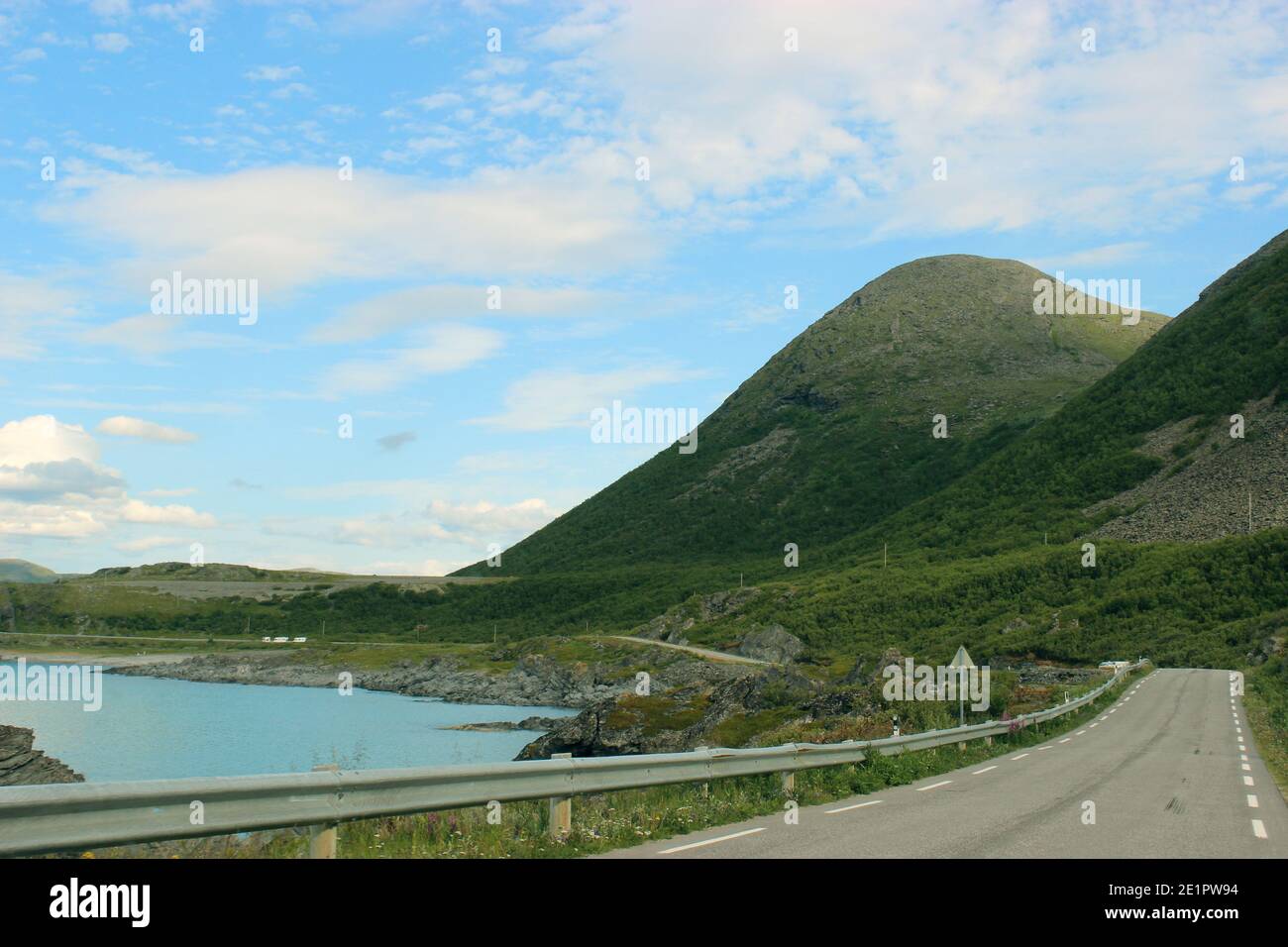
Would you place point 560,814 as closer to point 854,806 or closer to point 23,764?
point 854,806

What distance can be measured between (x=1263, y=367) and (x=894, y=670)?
9623 centimetres

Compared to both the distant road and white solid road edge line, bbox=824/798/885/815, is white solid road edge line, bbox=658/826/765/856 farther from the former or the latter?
the distant road

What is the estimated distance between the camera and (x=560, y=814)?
11.1 meters

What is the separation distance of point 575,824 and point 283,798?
13.3 feet

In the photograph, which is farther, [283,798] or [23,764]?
[23,764]

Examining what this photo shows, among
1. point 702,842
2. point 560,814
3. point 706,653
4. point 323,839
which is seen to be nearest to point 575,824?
point 560,814

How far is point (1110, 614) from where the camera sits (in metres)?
85.0

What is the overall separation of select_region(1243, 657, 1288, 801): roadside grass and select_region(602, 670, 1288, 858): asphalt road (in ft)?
1.58

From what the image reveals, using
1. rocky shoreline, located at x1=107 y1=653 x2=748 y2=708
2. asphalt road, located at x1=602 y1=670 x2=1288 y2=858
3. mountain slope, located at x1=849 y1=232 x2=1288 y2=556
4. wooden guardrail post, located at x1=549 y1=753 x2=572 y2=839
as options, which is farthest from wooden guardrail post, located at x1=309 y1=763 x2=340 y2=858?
mountain slope, located at x1=849 y1=232 x2=1288 y2=556

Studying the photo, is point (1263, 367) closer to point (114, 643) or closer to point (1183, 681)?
point (1183, 681)

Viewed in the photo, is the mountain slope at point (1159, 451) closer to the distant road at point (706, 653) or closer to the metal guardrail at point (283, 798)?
the distant road at point (706, 653)

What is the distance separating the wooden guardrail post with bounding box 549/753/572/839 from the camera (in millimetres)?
10875

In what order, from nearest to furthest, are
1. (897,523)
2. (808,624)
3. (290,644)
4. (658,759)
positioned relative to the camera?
(658,759) < (808,624) < (290,644) < (897,523)
